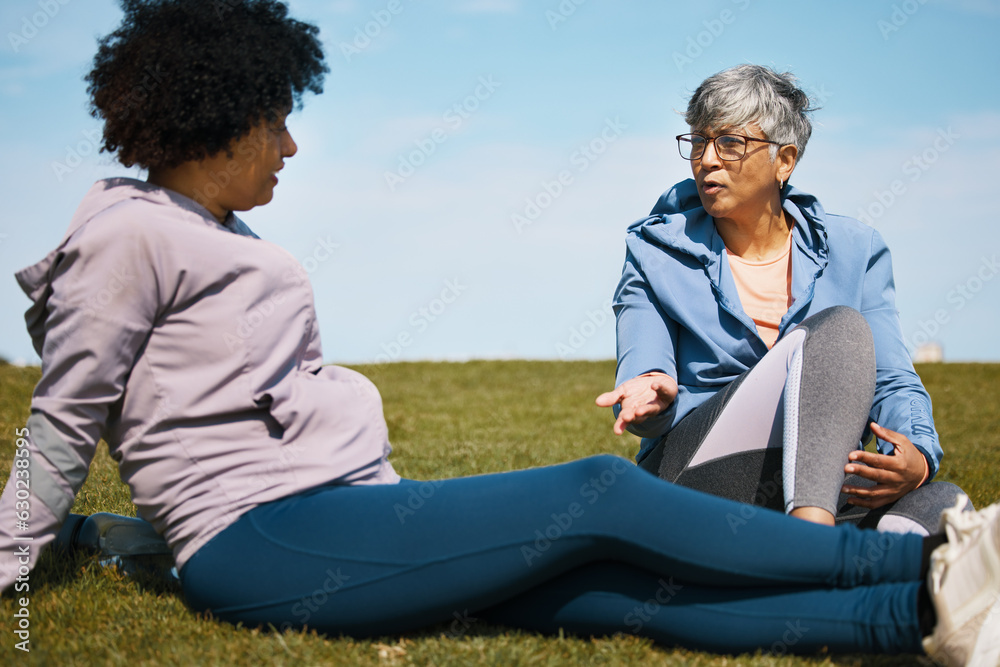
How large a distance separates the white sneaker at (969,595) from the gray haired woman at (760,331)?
2.08ft

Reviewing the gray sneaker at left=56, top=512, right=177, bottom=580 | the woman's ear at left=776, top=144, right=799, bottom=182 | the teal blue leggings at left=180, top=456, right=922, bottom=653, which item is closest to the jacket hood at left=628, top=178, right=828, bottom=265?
the woman's ear at left=776, top=144, right=799, bottom=182

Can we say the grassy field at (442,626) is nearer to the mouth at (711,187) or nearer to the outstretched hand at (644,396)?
the outstretched hand at (644,396)

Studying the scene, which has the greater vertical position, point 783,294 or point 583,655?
point 783,294

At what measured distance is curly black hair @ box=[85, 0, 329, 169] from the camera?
2561 mm

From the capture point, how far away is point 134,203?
2.39 metres

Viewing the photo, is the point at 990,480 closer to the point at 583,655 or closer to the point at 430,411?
the point at 583,655

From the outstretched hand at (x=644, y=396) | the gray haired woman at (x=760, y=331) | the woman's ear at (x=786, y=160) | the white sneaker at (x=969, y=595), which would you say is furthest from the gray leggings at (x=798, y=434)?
the woman's ear at (x=786, y=160)

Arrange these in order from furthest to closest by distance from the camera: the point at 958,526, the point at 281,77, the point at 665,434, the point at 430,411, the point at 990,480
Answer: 1. the point at 430,411
2. the point at 990,480
3. the point at 665,434
4. the point at 281,77
5. the point at 958,526

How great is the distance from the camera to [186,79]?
8.38 ft

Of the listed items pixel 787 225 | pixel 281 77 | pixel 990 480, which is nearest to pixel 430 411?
pixel 990 480

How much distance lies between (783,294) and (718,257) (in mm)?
314

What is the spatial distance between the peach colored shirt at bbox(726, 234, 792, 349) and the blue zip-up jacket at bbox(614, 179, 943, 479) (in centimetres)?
7

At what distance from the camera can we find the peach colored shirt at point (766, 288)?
11.7 ft

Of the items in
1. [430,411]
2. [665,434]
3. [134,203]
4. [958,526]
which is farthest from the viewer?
[430,411]
